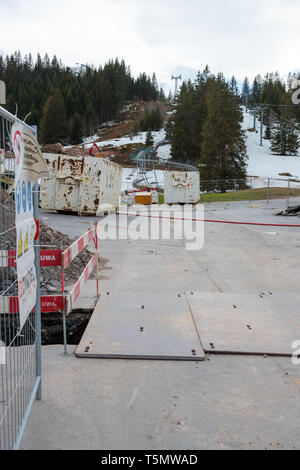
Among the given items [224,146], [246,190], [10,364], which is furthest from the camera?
[224,146]

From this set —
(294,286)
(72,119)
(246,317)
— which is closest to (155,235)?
(294,286)

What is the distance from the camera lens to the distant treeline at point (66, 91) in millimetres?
118000

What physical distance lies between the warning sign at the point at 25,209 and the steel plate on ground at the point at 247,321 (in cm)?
238

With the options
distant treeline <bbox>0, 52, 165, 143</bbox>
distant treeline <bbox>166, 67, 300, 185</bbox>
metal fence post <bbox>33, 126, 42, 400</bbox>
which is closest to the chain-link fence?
distant treeline <bbox>166, 67, 300, 185</bbox>

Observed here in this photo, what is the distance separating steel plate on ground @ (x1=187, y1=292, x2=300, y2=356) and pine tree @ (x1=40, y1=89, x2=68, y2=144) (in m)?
109

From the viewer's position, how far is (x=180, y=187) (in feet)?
92.4

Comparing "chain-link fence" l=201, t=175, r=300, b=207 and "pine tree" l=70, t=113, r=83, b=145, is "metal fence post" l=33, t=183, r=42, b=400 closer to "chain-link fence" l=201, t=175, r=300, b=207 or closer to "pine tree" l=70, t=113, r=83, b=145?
"chain-link fence" l=201, t=175, r=300, b=207

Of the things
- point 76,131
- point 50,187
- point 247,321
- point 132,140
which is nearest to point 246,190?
point 50,187

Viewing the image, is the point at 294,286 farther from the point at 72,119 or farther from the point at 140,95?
the point at 140,95

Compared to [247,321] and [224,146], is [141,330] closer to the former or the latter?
[247,321]

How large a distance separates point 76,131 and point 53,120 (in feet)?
24.5

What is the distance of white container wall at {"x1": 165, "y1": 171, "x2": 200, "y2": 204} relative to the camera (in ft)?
92.1

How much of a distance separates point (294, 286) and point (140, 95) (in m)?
182

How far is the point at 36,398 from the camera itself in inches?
144
